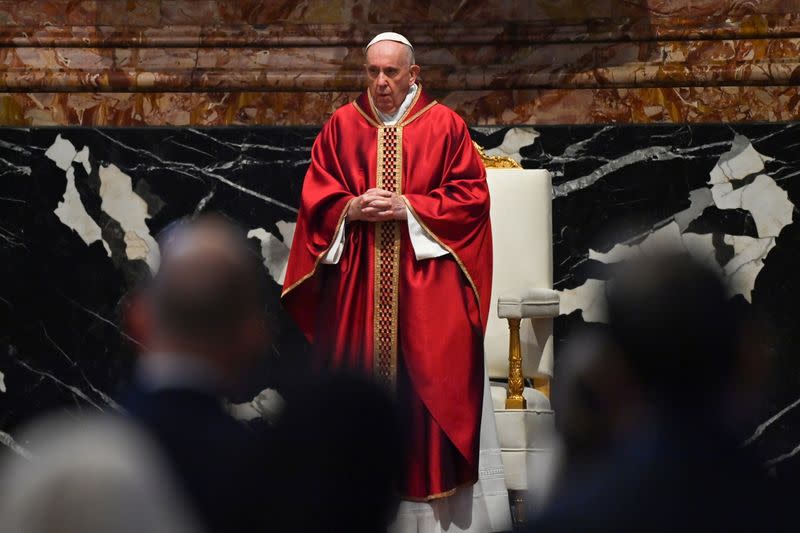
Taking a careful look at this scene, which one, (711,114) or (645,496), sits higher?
(711,114)

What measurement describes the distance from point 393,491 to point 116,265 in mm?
4422

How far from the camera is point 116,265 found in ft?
19.6

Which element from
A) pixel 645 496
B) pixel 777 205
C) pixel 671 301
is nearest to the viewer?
pixel 645 496

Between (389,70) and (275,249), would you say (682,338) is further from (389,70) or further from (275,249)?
(275,249)

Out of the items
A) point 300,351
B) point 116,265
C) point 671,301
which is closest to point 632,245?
point 300,351

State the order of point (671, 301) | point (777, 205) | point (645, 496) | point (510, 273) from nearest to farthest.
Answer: point (645, 496), point (671, 301), point (510, 273), point (777, 205)

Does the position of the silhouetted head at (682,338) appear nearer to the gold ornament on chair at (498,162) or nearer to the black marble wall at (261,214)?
the gold ornament on chair at (498,162)

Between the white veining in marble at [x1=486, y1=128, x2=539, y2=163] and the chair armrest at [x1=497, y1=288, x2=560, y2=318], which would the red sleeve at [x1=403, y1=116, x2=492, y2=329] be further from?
the white veining in marble at [x1=486, y1=128, x2=539, y2=163]

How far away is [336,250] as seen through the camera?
14.4 ft

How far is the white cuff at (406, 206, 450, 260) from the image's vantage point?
430cm

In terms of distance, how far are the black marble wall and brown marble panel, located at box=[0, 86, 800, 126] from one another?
61 mm

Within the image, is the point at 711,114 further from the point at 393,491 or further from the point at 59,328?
the point at 393,491

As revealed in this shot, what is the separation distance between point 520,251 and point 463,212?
970mm

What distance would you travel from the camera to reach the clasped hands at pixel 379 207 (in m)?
4.28
